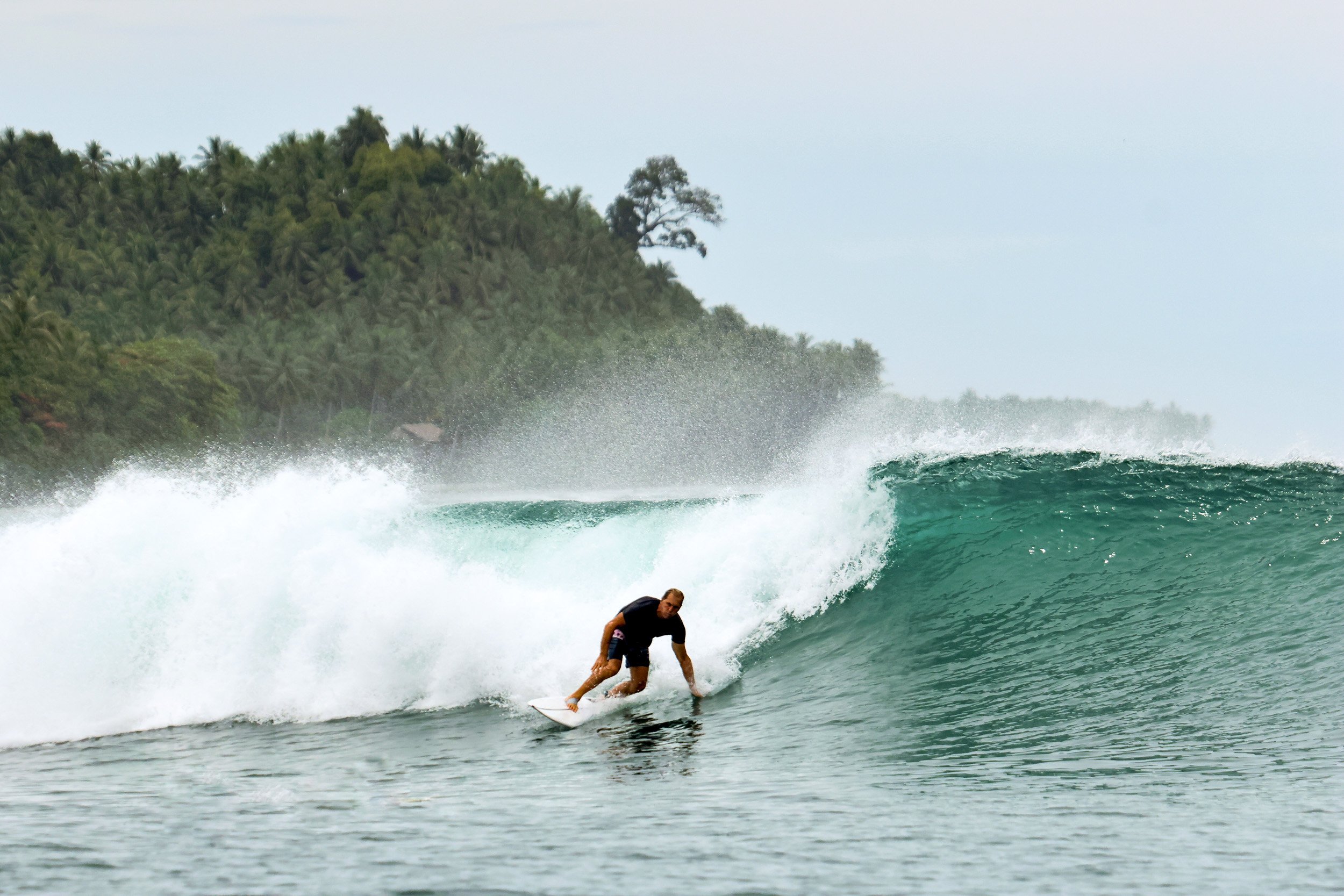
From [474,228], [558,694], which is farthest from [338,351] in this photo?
[558,694]

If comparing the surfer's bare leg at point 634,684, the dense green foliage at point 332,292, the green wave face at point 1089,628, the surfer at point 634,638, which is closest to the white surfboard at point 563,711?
the surfer at point 634,638

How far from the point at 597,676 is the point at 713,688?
1.39 m

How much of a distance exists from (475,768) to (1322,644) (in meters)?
7.01

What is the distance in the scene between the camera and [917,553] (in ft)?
48.8

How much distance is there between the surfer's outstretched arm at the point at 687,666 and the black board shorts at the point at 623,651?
30 centimetres

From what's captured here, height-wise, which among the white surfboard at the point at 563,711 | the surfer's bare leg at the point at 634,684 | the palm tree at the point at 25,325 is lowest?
the white surfboard at the point at 563,711

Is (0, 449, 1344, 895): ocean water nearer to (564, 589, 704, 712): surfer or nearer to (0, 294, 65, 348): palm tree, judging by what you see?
(564, 589, 704, 712): surfer

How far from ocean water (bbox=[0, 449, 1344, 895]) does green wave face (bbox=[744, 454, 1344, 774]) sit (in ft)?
0.16

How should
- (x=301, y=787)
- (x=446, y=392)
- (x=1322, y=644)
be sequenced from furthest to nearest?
1. (x=446, y=392)
2. (x=1322, y=644)
3. (x=301, y=787)

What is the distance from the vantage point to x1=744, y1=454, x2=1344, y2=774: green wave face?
28.2 feet

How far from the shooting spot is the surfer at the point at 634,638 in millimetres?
10719

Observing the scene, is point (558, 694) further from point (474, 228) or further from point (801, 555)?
point (474, 228)

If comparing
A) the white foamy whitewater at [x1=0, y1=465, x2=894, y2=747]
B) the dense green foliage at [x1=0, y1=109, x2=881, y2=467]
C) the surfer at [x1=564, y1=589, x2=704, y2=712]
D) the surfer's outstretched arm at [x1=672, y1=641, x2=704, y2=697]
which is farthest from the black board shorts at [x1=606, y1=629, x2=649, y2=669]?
the dense green foliage at [x1=0, y1=109, x2=881, y2=467]

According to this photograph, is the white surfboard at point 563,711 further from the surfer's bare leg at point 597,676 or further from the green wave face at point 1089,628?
the green wave face at point 1089,628
